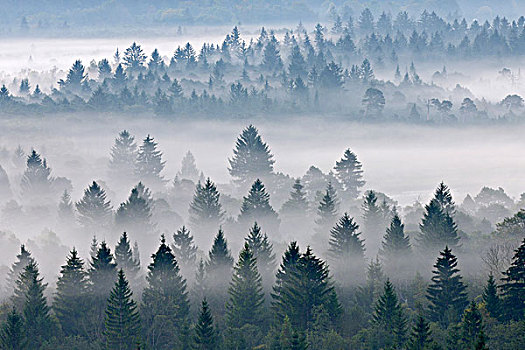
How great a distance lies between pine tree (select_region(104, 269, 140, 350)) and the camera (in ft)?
285

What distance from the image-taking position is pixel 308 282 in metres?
93.1

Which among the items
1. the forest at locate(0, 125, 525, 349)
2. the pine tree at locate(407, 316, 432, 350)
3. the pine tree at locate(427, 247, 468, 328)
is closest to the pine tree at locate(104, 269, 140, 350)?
the forest at locate(0, 125, 525, 349)

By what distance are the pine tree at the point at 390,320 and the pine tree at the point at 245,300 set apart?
13.0m

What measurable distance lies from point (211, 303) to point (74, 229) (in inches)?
2516

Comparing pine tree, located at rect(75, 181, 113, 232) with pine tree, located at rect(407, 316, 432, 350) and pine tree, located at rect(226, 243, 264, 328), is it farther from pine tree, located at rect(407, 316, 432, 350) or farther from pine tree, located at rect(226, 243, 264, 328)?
pine tree, located at rect(407, 316, 432, 350)

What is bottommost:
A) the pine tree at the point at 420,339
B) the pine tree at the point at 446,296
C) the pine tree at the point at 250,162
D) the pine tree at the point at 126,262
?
the pine tree at the point at 420,339

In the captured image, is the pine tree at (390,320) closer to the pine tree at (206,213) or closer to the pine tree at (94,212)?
the pine tree at (206,213)

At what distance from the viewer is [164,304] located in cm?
9675

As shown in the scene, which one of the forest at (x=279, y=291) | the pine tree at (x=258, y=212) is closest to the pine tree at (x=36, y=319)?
the forest at (x=279, y=291)

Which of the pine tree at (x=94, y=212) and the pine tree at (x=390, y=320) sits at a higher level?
the pine tree at (x=94, y=212)

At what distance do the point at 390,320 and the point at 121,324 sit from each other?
24.8 meters

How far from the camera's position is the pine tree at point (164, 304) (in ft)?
304

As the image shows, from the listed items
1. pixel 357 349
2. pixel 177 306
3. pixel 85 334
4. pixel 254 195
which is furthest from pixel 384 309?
pixel 254 195

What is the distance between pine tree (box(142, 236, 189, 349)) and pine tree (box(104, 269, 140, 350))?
404 centimetres
